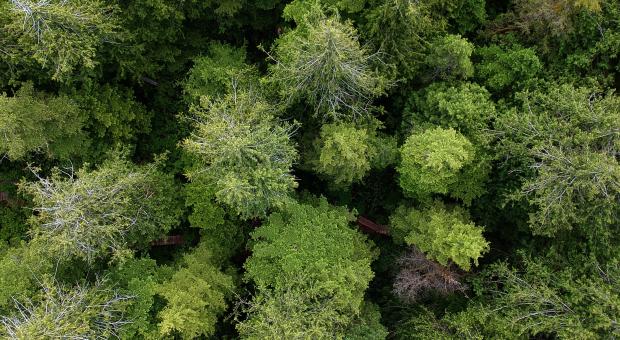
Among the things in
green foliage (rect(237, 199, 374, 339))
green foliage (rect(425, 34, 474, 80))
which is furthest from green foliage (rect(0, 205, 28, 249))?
green foliage (rect(425, 34, 474, 80))

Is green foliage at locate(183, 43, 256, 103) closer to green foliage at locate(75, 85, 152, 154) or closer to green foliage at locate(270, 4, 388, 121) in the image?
green foliage at locate(270, 4, 388, 121)

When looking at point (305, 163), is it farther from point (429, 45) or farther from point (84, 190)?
point (84, 190)

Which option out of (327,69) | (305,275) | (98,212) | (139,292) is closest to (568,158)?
(327,69)

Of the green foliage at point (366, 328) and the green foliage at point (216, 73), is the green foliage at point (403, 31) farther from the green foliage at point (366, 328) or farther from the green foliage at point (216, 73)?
the green foliage at point (366, 328)

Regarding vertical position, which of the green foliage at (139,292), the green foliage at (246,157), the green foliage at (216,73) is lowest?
the green foliage at (139,292)

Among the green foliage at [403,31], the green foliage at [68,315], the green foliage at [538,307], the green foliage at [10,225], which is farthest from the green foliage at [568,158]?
the green foliage at [10,225]
